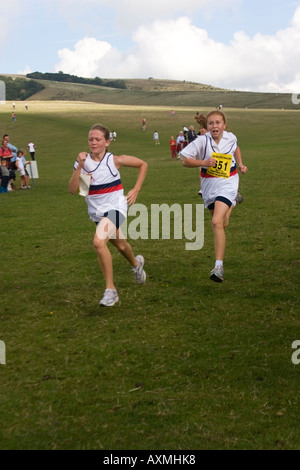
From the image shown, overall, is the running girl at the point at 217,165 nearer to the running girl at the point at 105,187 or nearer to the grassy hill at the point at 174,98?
the running girl at the point at 105,187

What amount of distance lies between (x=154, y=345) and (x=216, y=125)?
12.1 feet

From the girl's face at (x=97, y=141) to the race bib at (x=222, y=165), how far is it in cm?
176

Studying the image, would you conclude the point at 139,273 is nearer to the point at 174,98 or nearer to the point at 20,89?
the point at 174,98

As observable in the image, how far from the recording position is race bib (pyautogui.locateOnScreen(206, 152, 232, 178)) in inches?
311

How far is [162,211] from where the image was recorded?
47.7 feet

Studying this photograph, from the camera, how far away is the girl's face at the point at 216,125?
26.1 ft

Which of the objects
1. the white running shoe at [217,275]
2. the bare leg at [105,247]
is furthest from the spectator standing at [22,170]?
the white running shoe at [217,275]

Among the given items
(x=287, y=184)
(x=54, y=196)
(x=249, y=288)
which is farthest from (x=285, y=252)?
(x=54, y=196)

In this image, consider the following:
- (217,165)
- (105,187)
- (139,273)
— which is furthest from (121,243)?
(217,165)

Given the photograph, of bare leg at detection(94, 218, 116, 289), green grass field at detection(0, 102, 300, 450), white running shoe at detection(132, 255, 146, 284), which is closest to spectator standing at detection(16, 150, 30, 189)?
green grass field at detection(0, 102, 300, 450)

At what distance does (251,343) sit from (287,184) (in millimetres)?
13428

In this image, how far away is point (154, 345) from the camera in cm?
556
